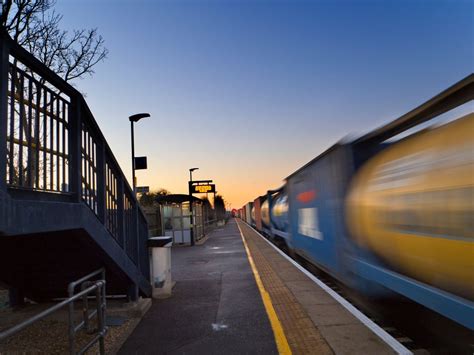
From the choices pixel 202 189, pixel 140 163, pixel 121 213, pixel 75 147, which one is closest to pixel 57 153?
pixel 75 147

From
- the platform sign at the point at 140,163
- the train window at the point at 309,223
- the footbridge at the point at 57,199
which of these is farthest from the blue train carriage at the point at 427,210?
the platform sign at the point at 140,163

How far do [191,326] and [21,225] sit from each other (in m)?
3.66

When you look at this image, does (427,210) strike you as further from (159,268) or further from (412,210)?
(159,268)

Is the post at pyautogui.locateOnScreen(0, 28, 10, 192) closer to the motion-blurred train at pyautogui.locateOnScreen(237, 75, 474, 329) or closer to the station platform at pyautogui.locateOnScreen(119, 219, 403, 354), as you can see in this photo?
the station platform at pyautogui.locateOnScreen(119, 219, 403, 354)

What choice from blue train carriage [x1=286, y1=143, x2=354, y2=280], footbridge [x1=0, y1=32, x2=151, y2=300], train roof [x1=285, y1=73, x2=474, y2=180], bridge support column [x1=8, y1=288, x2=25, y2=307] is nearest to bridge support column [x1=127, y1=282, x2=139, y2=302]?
footbridge [x1=0, y1=32, x2=151, y2=300]

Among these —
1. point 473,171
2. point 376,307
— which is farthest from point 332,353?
point 473,171

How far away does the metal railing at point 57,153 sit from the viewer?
11.5 ft

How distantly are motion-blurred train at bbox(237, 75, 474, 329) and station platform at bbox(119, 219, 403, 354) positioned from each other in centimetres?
80

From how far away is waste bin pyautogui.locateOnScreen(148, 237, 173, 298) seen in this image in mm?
8195

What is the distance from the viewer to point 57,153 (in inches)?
173

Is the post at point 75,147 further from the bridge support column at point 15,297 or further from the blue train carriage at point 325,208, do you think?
the blue train carriage at point 325,208

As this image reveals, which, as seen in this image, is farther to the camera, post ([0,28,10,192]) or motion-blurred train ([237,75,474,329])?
motion-blurred train ([237,75,474,329])

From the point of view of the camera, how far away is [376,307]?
650cm

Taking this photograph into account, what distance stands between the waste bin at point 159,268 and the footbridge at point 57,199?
0.53 ft
